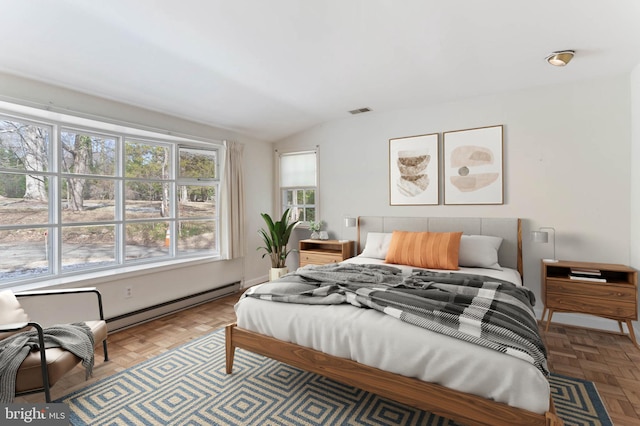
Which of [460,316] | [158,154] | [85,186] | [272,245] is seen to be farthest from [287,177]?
[460,316]

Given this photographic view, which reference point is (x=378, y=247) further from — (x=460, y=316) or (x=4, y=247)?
(x=4, y=247)

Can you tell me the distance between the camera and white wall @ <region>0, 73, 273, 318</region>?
2773 mm

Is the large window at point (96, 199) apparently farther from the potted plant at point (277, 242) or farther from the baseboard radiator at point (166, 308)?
the potted plant at point (277, 242)

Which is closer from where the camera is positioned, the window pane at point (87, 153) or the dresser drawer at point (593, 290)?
the dresser drawer at point (593, 290)

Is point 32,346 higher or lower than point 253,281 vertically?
higher

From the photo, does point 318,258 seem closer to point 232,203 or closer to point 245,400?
point 232,203

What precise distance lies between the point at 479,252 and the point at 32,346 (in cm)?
372

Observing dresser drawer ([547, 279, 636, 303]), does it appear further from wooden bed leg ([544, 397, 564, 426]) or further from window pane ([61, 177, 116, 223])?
window pane ([61, 177, 116, 223])

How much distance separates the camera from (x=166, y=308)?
368 cm

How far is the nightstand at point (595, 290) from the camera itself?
278 centimetres

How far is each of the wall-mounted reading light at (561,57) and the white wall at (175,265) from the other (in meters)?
3.75

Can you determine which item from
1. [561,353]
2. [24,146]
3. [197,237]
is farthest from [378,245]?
[24,146]

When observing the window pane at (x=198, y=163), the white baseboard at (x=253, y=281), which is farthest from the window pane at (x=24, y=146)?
the white baseboard at (x=253, y=281)

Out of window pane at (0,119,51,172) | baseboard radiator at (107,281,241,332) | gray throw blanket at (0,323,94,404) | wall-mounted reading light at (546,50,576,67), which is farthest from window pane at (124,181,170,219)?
wall-mounted reading light at (546,50,576,67)
